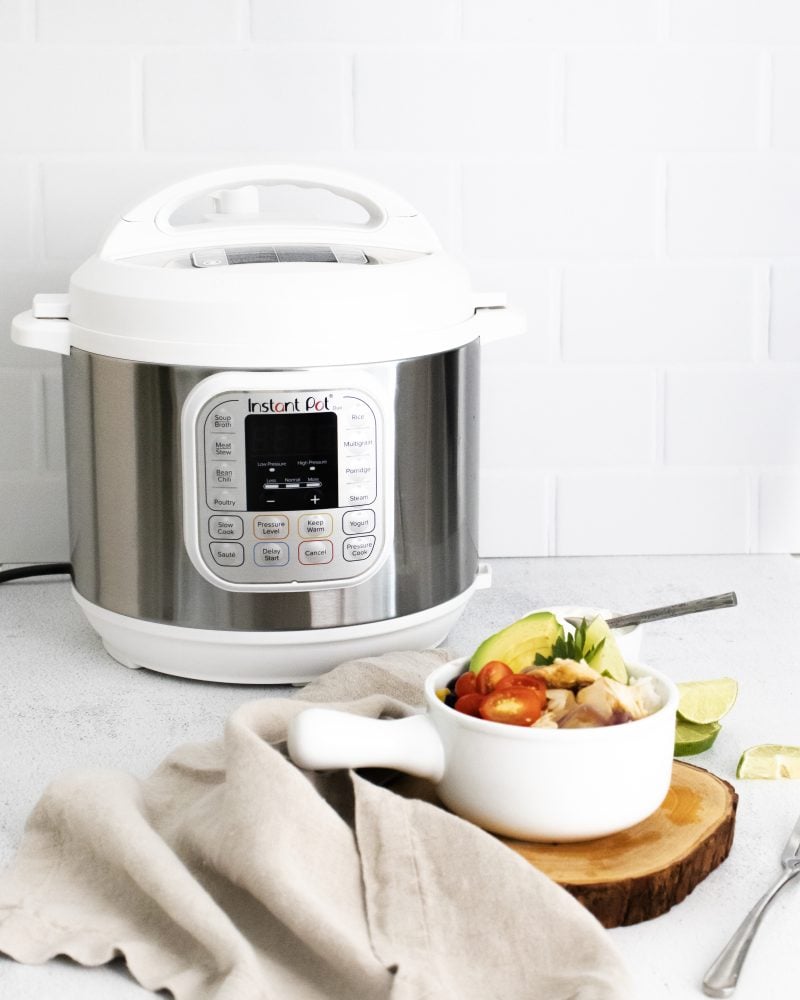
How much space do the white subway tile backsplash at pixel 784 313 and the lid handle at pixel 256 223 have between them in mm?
418

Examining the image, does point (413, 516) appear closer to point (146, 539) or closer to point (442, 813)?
point (146, 539)

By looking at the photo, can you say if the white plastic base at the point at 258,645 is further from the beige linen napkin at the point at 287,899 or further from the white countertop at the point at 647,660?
the beige linen napkin at the point at 287,899

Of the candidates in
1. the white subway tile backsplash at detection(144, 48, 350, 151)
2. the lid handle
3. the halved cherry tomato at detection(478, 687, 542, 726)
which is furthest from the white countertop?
the white subway tile backsplash at detection(144, 48, 350, 151)

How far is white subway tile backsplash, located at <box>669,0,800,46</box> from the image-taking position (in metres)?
1.18

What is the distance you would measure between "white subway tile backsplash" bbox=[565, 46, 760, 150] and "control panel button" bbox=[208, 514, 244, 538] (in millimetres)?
535

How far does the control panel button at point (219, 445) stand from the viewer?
86 centimetres

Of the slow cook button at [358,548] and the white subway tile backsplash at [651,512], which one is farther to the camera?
the white subway tile backsplash at [651,512]

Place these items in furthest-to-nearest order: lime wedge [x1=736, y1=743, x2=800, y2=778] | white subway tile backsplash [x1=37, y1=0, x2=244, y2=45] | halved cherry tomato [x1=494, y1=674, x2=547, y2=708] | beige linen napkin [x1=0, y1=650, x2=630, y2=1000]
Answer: white subway tile backsplash [x1=37, y1=0, x2=244, y2=45], lime wedge [x1=736, y1=743, x2=800, y2=778], halved cherry tomato [x1=494, y1=674, x2=547, y2=708], beige linen napkin [x1=0, y1=650, x2=630, y2=1000]

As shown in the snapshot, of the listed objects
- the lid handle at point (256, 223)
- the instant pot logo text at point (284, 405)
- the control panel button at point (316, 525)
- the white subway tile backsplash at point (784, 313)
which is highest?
the lid handle at point (256, 223)

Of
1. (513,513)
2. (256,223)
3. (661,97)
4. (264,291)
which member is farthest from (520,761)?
(661,97)

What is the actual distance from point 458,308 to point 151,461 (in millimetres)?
239

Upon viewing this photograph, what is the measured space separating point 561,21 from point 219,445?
0.56 meters

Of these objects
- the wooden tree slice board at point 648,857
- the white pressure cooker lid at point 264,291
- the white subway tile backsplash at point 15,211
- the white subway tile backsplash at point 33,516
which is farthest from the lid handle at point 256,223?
the wooden tree slice board at point 648,857

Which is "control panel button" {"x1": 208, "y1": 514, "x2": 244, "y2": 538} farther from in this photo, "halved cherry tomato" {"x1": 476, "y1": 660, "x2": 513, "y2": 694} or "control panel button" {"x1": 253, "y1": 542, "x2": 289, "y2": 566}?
"halved cherry tomato" {"x1": 476, "y1": 660, "x2": 513, "y2": 694}
